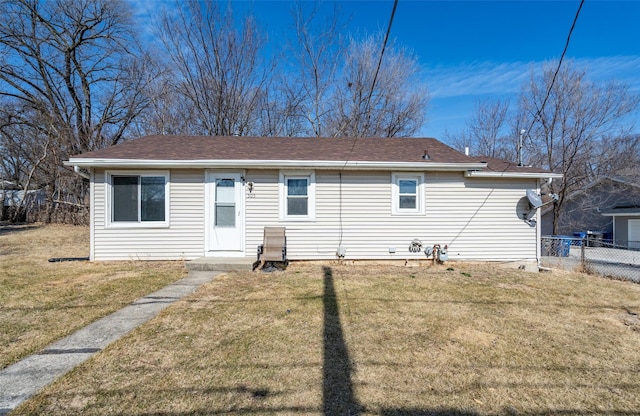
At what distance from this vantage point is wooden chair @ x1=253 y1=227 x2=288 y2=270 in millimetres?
7102

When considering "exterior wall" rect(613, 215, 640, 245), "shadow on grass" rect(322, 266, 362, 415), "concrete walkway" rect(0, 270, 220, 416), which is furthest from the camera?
"exterior wall" rect(613, 215, 640, 245)

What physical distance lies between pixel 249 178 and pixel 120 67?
18218mm

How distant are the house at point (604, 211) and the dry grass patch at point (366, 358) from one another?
15249mm

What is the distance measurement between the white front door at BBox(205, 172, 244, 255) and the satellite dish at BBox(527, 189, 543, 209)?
733 centimetres


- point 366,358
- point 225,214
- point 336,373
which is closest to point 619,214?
point 225,214

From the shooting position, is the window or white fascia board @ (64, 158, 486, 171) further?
the window

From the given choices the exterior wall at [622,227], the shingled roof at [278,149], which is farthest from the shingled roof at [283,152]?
the exterior wall at [622,227]

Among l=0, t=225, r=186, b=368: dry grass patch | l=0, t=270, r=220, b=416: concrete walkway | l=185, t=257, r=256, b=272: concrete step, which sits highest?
l=185, t=257, r=256, b=272: concrete step

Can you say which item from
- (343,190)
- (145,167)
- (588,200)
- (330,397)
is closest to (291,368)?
(330,397)

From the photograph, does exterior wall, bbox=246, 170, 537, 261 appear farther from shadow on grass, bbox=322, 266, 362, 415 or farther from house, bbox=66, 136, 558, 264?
shadow on grass, bbox=322, 266, 362, 415

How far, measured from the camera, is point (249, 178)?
7699mm

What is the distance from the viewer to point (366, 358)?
118 inches

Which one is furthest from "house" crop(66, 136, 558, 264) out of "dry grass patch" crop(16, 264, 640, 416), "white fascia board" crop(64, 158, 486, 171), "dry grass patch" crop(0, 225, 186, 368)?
"dry grass patch" crop(16, 264, 640, 416)

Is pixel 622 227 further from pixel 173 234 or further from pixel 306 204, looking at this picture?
pixel 173 234
